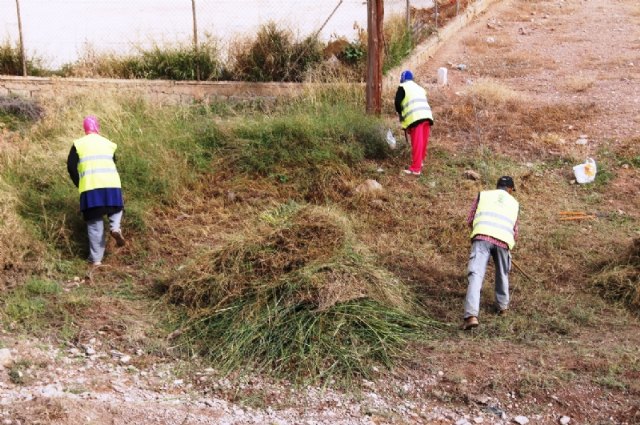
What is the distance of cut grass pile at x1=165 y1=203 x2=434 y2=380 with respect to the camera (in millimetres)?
6660

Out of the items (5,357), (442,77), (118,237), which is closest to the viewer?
(5,357)

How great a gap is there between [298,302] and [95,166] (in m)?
2.64

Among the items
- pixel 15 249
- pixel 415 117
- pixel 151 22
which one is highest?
pixel 151 22

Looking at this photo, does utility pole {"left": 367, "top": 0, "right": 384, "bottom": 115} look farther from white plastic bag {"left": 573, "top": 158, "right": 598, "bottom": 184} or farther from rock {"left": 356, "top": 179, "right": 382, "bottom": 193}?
white plastic bag {"left": 573, "top": 158, "right": 598, "bottom": 184}

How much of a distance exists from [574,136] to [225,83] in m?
5.24

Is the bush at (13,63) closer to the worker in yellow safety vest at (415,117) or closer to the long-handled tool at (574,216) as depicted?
the worker in yellow safety vest at (415,117)

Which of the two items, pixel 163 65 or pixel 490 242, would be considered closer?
pixel 490 242

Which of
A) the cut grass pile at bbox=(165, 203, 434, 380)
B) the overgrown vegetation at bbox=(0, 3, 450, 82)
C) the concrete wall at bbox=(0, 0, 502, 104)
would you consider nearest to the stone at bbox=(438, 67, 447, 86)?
the concrete wall at bbox=(0, 0, 502, 104)

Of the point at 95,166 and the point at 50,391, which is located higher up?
the point at 95,166

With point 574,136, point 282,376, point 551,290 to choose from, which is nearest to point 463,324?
point 551,290

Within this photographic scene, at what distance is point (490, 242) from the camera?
23.6ft

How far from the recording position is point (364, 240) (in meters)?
8.84

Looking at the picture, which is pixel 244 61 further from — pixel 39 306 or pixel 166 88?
pixel 39 306

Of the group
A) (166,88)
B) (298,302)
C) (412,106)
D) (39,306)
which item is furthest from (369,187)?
(166,88)
